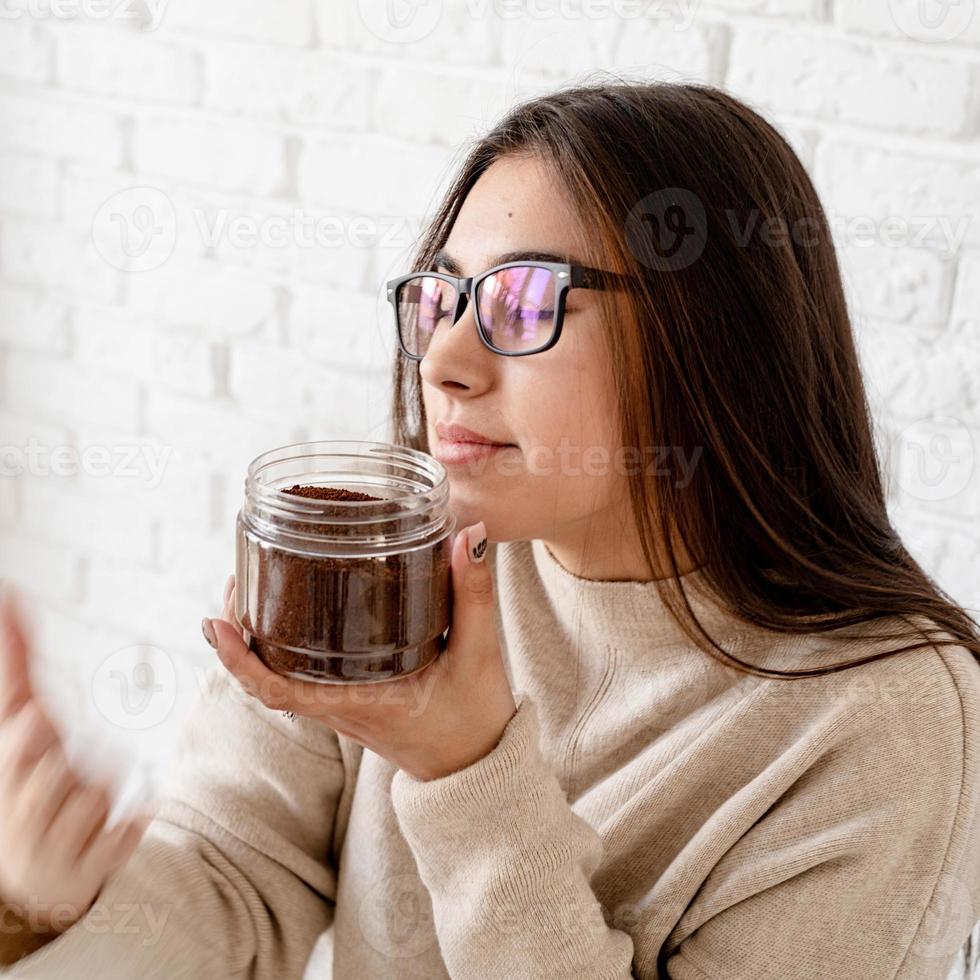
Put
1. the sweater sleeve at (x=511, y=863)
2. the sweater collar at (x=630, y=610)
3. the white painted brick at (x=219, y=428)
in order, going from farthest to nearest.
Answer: the white painted brick at (x=219, y=428) → the sweater collar at (x=630, y=610) → the sweater sleeve at (x=511, y=863)

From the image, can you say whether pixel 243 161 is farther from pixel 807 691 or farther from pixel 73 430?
pixel 807 691

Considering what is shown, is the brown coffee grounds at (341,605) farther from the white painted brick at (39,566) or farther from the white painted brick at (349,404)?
the white painted brick at (39,566)

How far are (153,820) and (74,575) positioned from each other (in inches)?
39.1

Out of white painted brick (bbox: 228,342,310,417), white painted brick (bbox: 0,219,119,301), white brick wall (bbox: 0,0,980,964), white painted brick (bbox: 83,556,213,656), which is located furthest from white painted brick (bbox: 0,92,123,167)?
white painted brick (bbox: 83,556,213,656)

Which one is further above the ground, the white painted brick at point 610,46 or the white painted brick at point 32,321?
the white painted brick at point 610,46

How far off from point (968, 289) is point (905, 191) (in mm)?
121

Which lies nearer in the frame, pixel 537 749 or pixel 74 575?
pixel 537 749

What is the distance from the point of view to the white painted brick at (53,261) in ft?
6.11

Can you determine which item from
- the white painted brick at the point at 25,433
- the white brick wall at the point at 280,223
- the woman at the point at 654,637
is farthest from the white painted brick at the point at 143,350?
the woman at the point at 654,637

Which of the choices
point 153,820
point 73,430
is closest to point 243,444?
point 73,430

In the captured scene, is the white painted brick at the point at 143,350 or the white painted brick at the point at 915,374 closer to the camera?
the white painted brick at the point at 915,374

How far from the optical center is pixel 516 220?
0.96 metres

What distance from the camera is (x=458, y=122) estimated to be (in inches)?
58.3

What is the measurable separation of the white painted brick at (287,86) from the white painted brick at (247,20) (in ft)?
0.06
